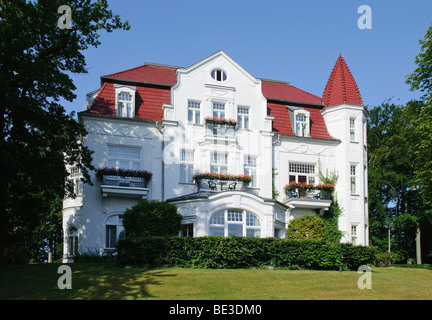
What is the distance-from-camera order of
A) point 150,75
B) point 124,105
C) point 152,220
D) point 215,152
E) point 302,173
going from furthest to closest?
point 302,173
point 150,75
point 215,152
point 124,105
point 152,220

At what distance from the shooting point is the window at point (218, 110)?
34000mm

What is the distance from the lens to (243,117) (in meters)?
34.5

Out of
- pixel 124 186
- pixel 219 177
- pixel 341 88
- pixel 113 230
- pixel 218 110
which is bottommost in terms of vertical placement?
pixel 113 230

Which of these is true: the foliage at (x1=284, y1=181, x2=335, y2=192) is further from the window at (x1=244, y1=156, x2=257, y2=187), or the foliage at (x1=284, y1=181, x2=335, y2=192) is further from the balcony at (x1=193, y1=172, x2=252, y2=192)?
the balcony at (x1=193, y1=172, x2=252, y2=192)

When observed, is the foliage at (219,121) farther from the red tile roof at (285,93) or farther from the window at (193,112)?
the red tile roof at (285,93)

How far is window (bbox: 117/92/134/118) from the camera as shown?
32.7 m

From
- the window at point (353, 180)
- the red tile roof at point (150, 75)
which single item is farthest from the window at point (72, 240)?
the window at point (353, 180)

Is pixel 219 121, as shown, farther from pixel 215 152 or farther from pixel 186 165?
pixel 186 165

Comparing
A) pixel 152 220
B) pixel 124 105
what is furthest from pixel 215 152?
pixel 152 220

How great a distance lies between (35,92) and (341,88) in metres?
20.6

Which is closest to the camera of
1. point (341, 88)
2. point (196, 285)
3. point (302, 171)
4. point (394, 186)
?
point (196, 285)
